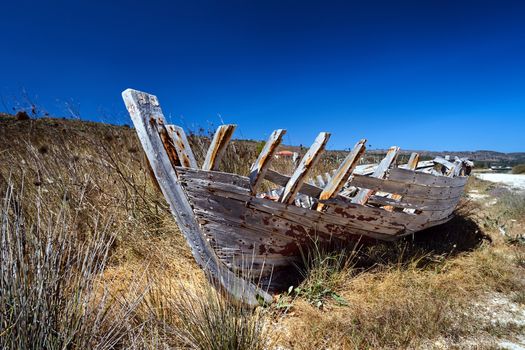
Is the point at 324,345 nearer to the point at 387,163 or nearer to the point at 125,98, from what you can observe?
the point at 387,163

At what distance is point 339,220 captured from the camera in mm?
3055

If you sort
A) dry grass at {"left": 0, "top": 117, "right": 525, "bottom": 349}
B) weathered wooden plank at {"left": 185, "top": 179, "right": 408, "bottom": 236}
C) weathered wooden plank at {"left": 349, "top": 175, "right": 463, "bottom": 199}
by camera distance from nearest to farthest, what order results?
dry grass at {"left": 0, "top": 117, "right": 525, "bottom": 349} < weathered wooden plank at {"left": 185, "top": 179, "right": 408, "bottom": 236} < weathered wooden plank at {"left": 349, "top": 175, "right": 463, "bottom": 199}

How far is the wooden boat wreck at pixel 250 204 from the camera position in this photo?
240cm

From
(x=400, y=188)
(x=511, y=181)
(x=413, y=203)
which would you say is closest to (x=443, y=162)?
(x=413, y=203)

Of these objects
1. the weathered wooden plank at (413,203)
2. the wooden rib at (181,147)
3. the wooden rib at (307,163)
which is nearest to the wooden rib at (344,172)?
the wooden rib at (307,163)

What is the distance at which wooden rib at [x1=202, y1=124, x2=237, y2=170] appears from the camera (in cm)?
232

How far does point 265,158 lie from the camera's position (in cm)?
243

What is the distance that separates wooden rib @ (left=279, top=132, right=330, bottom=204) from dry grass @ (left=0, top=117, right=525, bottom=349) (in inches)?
37.5

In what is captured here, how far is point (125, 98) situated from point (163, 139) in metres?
0.46

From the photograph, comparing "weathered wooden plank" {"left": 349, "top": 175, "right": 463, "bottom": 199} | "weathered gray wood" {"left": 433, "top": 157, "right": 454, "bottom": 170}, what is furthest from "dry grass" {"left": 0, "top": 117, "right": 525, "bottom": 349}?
"weathered gray wood" {"left": 433, "top": 157, "right": 454, "bottom": 170}

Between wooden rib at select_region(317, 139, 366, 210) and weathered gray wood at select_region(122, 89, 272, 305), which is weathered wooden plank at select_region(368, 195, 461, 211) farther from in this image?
weathered gray wood at select_region(122, 89, 272, 305)

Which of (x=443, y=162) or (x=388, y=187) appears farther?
(x=443, y=162)

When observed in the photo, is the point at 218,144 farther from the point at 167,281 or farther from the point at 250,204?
the point at 167,281

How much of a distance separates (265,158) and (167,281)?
1989 millimetres
